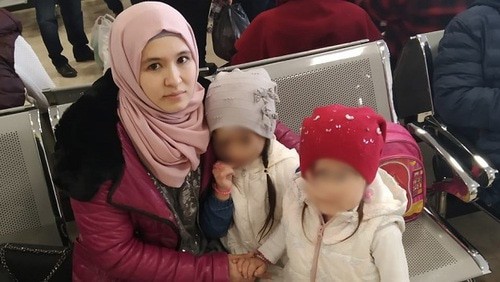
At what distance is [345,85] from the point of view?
2098 millimetres

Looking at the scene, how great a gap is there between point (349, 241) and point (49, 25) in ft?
11.7

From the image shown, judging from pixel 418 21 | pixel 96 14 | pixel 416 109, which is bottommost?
pixel 96 14

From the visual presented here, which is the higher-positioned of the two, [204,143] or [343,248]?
[204,143]

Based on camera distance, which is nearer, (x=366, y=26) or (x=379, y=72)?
(x=379, y=72)

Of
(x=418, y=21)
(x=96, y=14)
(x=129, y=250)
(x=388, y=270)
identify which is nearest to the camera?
(x=388, y=270)

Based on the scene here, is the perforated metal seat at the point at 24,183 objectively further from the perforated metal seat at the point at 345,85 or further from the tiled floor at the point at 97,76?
the tiled floor at the point at 97,76

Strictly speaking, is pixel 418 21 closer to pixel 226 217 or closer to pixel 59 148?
pixel 226 217

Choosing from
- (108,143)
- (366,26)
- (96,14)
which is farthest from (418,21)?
(96,14)

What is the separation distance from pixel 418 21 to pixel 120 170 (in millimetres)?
1703

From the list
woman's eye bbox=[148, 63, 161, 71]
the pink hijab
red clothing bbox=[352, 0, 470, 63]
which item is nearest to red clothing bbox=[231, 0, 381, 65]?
red clothing bbox=[352, 0, 470, 63]

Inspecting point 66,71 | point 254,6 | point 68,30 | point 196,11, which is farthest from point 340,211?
point 68,30

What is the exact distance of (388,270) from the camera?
4.67 ft

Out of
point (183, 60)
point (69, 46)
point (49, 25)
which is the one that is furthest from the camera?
point (69, 46)

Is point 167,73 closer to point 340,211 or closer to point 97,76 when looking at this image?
point 340,211
